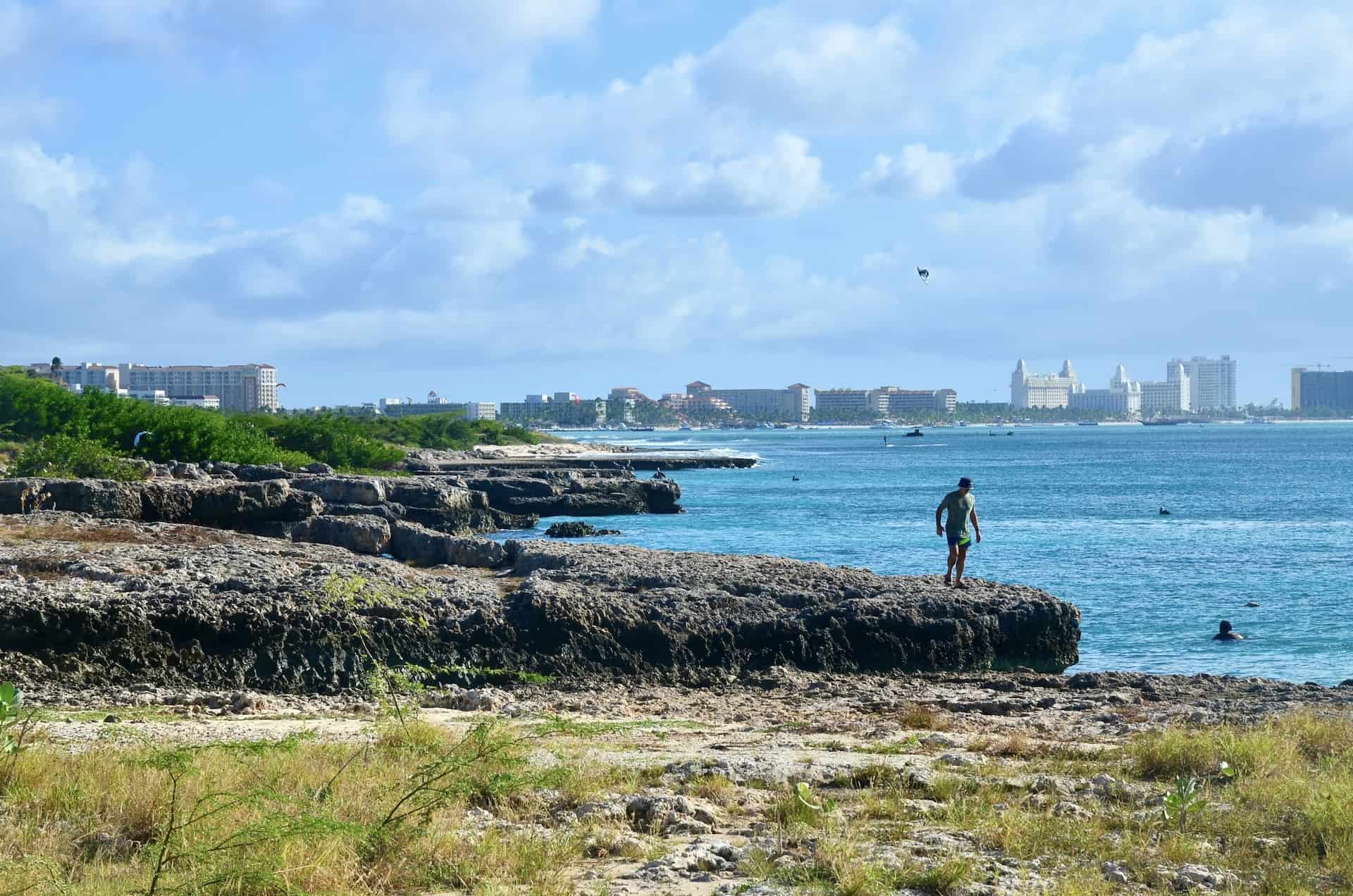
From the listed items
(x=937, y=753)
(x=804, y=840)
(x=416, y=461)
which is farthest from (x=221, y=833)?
(x=416, y=461)

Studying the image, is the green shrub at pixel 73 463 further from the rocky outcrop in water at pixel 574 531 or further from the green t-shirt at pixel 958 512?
the green t-shirt at pixel 958 512

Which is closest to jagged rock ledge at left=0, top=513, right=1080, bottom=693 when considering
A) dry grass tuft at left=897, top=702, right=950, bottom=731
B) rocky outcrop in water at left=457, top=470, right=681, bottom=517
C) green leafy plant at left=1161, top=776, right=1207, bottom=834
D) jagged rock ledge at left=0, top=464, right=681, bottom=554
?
dry grass tuft at left=897, top=702, right=950, bottom=731

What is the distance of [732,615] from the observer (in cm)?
1733

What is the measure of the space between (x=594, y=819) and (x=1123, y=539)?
119ft

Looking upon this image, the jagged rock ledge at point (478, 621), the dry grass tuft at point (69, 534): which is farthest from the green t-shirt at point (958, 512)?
the dry grass tuft at point (69, 534)

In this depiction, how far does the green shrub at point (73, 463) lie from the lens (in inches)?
1395

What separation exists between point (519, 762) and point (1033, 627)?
11.2m

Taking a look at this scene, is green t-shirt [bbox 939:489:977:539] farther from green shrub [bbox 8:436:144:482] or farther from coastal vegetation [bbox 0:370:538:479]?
coastal vegetation [bbox 0:370:538:479]

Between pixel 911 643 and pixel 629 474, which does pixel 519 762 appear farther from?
pixel 629 474

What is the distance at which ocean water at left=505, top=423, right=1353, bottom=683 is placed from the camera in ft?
74.7

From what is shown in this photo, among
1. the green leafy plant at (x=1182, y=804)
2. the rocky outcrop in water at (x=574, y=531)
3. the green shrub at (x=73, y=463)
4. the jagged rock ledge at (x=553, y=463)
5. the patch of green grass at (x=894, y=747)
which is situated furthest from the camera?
the jagged rock ledge at (x=553, y=463)

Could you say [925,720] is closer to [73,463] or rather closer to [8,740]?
[8,740]

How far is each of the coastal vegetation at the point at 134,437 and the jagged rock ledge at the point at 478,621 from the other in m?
17.5

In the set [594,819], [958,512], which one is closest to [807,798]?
[594,819]
